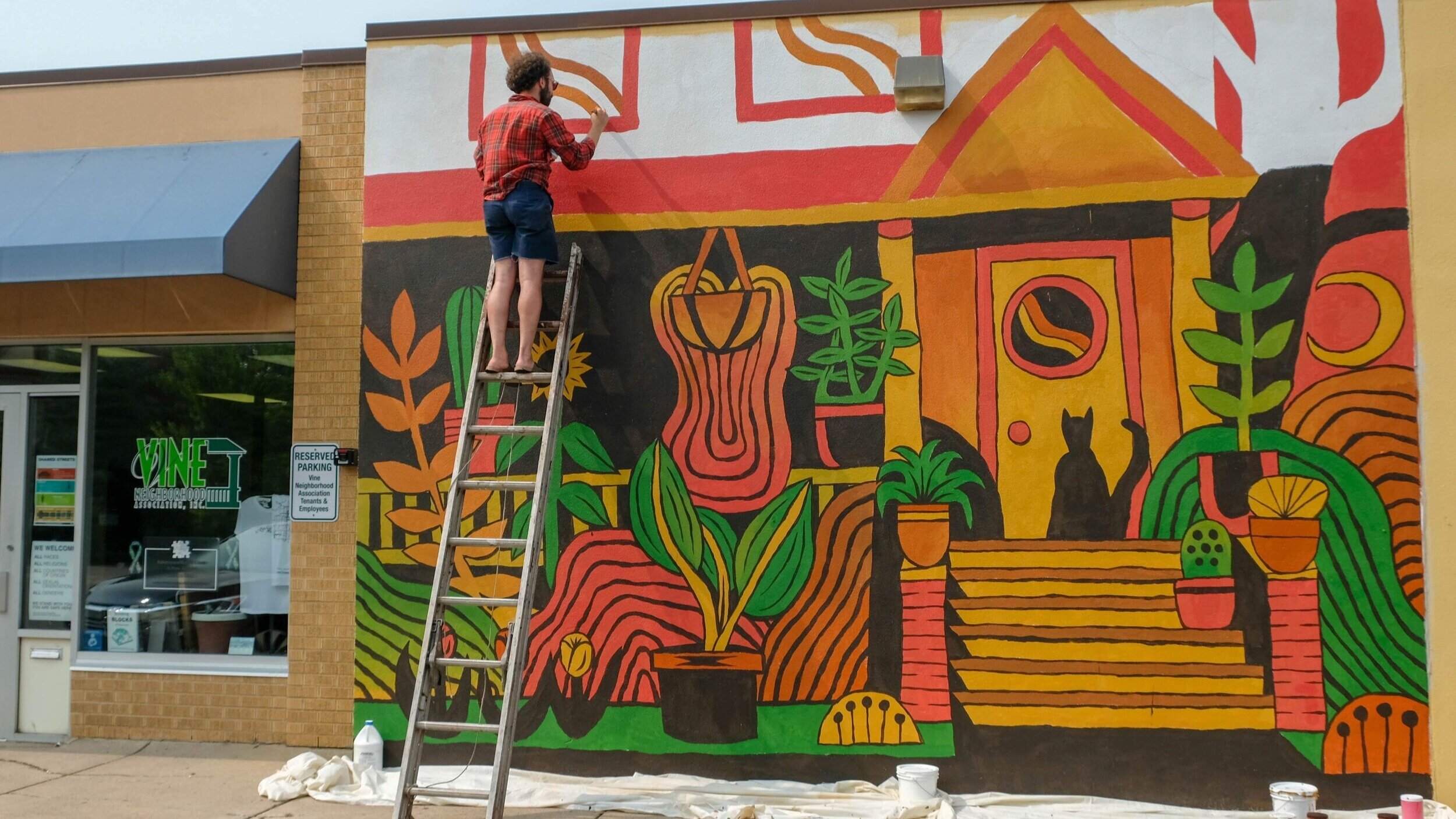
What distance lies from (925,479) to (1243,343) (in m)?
1.86

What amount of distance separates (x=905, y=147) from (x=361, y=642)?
430cm

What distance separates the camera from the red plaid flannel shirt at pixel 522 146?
236 inches

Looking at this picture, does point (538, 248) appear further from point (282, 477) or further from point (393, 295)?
point (282, 477)

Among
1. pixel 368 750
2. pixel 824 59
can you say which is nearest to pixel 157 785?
pixel 368 750

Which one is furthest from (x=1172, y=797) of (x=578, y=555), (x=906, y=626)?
(x=578, y=555)

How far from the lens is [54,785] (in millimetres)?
6332

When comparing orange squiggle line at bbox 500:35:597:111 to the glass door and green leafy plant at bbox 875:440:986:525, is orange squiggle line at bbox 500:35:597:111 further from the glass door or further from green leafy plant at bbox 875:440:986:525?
the glass door

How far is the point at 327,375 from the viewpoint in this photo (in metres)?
7.02

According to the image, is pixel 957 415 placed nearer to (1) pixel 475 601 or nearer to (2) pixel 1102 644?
(2) pixel 1102 644

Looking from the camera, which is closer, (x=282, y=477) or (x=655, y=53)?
(x=655, y=53)

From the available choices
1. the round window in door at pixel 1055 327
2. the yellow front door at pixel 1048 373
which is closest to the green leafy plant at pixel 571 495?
the yellow front door at pixel 1048 373

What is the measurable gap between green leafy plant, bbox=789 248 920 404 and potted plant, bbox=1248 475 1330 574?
1992 millimetres

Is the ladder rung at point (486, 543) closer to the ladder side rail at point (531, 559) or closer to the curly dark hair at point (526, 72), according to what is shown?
the ladder side rail at point (531, 559)

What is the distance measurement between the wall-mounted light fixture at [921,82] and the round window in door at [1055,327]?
1.17 m
